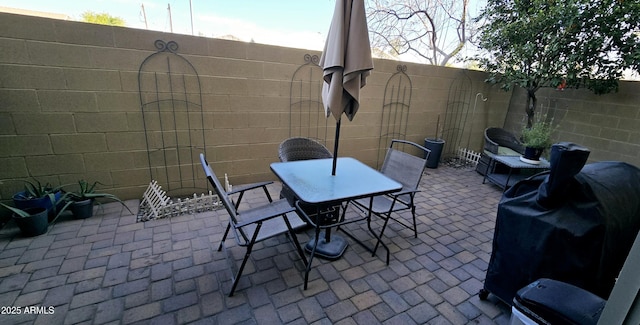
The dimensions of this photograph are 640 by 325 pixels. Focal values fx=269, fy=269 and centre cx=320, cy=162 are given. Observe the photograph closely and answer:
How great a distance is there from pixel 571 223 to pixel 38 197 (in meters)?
4.11

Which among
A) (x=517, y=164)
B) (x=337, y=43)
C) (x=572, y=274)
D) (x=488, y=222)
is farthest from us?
(x=517, y=164)

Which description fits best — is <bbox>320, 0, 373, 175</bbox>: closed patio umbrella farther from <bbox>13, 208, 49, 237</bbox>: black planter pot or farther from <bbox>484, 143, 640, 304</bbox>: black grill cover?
<bbox>13, 208, 49, 237</bbox>: black planter pot

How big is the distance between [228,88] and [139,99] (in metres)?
0.94

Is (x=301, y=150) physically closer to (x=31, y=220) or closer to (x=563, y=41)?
(x=31, y=220)

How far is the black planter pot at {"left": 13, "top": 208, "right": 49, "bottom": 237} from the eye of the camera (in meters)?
2.32

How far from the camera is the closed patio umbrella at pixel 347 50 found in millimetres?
1832

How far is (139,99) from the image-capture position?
114 inches

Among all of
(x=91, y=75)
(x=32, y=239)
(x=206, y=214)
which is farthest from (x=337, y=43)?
(x=32, y=239)

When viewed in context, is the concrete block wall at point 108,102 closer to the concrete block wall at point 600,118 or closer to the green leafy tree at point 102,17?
the concrete block wall at point 600,118

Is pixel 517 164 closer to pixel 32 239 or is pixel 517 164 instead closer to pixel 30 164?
pixel 32 239

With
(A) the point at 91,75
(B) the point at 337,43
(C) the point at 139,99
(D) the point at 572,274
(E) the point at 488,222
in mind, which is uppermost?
(B) the point at 337,43

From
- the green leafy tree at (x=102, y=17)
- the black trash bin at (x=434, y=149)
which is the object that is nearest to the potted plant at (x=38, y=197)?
the black trash bin at (x=434, y=149)

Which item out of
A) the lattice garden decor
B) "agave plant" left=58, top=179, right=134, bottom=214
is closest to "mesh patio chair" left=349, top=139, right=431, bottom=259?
the lattice garden decor

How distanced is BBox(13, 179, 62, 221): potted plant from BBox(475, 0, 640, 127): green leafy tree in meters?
6.07
